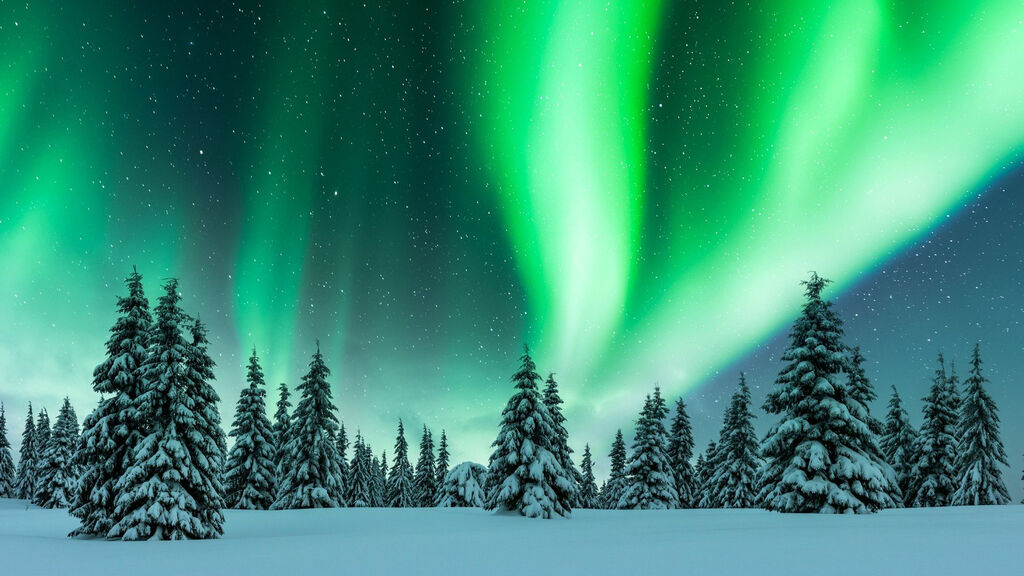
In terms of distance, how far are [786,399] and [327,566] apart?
76.2 feet

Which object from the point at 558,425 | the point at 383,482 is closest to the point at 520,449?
the point at 558,425

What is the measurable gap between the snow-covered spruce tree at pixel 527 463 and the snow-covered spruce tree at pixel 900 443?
32978mm

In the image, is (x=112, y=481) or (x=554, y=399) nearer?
(x=112, y=481)

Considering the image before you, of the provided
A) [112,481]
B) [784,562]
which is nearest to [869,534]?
[784,562]

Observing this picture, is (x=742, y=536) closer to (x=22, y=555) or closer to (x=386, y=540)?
(x=386, y=540)

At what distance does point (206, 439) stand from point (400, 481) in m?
55.6

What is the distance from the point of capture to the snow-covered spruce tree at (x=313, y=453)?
146 ft

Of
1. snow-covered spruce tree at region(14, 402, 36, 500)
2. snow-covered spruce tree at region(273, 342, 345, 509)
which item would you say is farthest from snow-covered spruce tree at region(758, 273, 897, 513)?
snow-covered spruce tree at region(14, 402, 36, 500)

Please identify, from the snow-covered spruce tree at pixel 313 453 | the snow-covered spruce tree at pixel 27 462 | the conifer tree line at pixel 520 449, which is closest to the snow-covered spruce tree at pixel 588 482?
the conifer tree line at pixel 520 449

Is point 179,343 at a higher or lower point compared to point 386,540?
higher

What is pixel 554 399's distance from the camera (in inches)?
1634

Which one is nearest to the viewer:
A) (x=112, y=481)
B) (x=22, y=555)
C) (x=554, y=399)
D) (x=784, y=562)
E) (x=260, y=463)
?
(x=784, y=562)

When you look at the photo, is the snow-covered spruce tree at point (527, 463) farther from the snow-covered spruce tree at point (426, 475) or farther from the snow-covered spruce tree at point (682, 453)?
the snow-covered spruce tree at point (426, 475)

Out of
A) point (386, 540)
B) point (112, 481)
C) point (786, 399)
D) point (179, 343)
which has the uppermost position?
point (179, 343)
